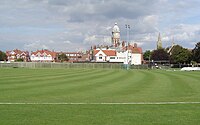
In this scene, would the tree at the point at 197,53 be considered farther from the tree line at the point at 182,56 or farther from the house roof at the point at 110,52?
the house roof at the point at 110,52

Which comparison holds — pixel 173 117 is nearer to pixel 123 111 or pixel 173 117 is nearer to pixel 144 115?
pixel 144 115

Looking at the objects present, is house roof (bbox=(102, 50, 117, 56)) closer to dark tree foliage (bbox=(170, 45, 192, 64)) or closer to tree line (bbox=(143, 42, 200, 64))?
tree line (bbox=(143, 42, 200, 64))

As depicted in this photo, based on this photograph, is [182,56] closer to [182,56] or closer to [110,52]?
[182,56]

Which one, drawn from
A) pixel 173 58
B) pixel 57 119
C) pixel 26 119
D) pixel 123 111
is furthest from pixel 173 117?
pixel 173 58

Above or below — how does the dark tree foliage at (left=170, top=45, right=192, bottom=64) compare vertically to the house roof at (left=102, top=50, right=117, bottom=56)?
below

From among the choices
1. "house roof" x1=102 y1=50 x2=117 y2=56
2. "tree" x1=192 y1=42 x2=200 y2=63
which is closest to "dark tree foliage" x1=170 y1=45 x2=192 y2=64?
"tree" x1=192 y1=42 x2=200 y2=63

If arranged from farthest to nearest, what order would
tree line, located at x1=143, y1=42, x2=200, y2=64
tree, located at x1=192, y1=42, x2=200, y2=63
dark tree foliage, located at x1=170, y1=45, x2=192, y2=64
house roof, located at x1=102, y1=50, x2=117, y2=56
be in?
house roof, located at x1=102, y1=50, x2=117, y2=56 → dark tree foliage, located at x1=170, y1=45, x2=192, y2=64 → tree line, located at x1=143, y1=42, x2=200, y2=64 → tree, located at x1=192, y1=42, x2=200, y2=63

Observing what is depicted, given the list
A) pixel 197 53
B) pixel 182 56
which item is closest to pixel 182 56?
pixel 182 56

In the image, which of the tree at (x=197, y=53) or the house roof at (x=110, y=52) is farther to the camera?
the house roof at (x=110, y=52)

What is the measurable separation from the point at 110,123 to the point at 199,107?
5364 millimetres

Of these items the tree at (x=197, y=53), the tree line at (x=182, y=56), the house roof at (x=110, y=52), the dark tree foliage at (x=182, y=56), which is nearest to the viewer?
the tree at (x=197, y=53)

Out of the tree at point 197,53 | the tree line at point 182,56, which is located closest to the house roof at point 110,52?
the tree line at point 182,56

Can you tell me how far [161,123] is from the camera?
10.3 metres

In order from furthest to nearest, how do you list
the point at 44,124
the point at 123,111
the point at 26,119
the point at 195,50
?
the point at 195,50, the point at 123,111, the point at 26,119, the point at 44,124
